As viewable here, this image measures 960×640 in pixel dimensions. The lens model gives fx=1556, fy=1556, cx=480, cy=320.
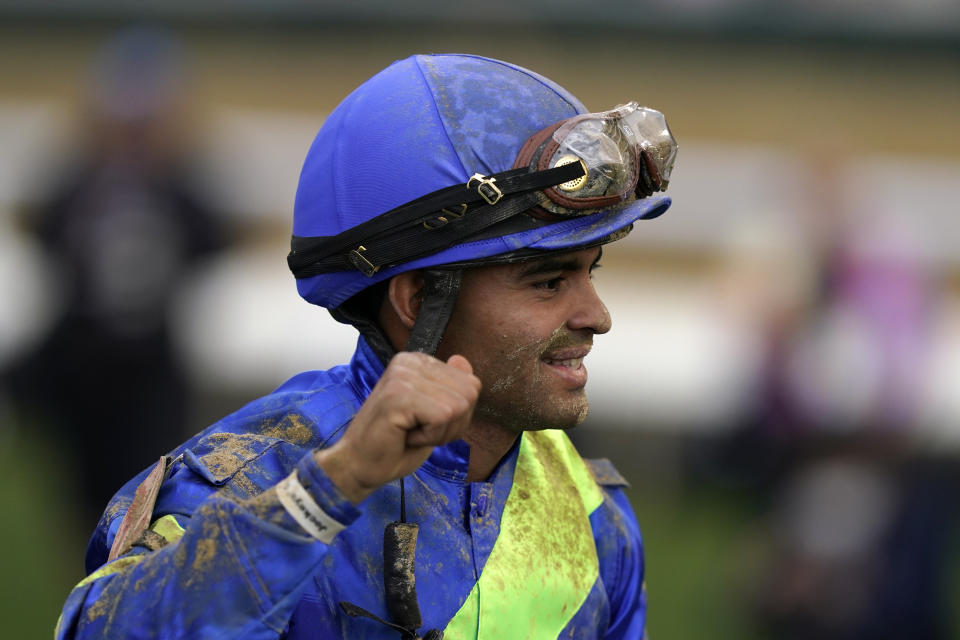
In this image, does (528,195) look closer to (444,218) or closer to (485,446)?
(444,218)

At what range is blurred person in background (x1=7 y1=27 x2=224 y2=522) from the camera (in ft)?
25.2

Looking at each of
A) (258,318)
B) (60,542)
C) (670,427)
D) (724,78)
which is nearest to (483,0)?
(724,78)

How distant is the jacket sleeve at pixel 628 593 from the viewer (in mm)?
3303

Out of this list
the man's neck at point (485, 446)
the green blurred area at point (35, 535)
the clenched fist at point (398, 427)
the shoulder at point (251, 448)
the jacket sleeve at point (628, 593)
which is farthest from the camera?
the green blurred area at point (35, 535)

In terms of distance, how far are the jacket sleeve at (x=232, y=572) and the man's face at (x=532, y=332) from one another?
0.56 m

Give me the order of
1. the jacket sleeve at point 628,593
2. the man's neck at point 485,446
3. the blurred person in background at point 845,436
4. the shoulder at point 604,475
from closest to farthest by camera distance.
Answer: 1. the man's neck at point 485,446
2. the jacket sleeve at point 628,593
3. the shoulder at point 604,475
4. the blurred person in background at point 845,436

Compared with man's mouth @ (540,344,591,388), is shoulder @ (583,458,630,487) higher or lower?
lower

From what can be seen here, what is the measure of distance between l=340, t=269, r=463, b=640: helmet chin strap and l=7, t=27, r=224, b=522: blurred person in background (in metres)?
4.95

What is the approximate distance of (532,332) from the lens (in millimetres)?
2936

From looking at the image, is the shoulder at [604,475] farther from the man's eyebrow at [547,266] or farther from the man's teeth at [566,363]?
the man's eyebrow at [547,266]

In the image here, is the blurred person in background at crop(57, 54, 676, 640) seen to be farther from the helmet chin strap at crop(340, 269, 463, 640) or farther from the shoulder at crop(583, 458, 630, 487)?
the shoulder at crop(583, 458, 630, 487)

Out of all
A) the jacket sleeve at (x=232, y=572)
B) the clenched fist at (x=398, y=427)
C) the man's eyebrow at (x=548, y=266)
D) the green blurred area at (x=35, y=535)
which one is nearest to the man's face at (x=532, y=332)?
the man's eyebrow at (x=548, y=266)

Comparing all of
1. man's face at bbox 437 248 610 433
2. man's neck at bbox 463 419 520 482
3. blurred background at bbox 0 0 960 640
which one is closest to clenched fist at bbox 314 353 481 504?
man's face at bbox 437 248 610 433

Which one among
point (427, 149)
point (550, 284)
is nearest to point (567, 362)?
point (550, 284)
